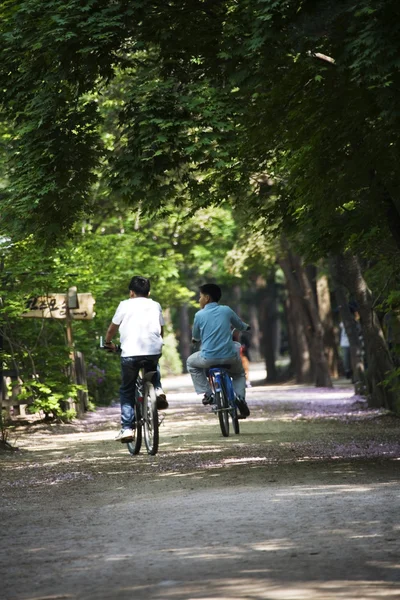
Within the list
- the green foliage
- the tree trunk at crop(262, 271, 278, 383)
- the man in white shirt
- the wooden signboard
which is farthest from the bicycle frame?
the tree trunk at crop(262, 271, 278, 383)

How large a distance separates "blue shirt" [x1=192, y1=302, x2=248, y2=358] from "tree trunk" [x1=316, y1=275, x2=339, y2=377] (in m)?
21.9

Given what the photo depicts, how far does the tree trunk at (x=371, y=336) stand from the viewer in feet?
72.3

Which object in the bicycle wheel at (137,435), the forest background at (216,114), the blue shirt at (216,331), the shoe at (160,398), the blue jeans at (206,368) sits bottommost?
the bicycle wheel at (137,435)

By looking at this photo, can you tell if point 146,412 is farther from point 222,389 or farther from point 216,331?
point 216,331

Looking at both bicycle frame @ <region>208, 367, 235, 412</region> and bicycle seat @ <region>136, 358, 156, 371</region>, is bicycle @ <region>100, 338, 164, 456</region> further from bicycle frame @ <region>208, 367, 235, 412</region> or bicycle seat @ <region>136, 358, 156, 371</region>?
bicycle frame @ <region>208, 367, 235, 412</region>

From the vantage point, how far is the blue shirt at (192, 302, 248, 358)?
1639 cm

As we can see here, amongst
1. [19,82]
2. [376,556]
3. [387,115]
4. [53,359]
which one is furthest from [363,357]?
[376,556]

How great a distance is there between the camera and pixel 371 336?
72.1ft

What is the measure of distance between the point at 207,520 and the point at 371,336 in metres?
13.9

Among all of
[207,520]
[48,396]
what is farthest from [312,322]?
[207,520]

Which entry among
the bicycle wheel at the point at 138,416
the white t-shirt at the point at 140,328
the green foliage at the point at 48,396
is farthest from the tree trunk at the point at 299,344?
the white t-shirt at the point at 140,328

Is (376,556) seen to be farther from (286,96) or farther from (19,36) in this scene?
(19,36)

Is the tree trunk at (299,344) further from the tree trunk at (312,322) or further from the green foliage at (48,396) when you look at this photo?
the green foliage at (48,396)

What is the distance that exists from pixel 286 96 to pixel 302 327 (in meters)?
28.7
